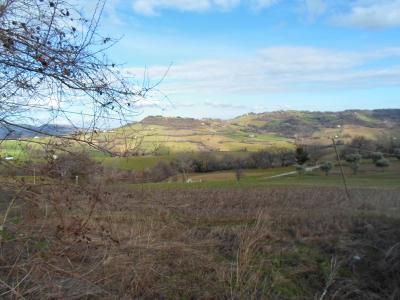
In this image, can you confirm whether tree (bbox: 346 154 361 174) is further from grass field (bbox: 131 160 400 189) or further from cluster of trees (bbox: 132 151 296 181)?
cluster of trees (bbox: 132 151 296 181)

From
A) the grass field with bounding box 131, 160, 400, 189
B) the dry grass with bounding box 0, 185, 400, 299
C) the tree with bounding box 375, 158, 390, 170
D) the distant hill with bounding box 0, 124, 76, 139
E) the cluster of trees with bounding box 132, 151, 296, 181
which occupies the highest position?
the distant hill with bounding box 0, 124, 76, 139

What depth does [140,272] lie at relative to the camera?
619cm

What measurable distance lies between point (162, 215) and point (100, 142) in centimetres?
613

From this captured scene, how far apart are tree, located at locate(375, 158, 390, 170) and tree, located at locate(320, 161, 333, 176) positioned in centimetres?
417

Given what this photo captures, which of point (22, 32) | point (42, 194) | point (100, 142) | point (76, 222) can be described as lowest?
point (76, 222)

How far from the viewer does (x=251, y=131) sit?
93438 mm

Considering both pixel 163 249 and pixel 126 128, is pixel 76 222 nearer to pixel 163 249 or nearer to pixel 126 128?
pixel 126 128

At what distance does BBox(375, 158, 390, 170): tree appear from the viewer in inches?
1411

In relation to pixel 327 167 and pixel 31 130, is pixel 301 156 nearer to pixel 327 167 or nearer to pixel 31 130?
pixel 327 167

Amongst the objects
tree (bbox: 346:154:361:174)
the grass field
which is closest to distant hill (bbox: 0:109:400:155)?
the grass field

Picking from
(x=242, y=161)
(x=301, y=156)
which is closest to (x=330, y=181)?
(x=301, y=156)

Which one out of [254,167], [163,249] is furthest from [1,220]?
[254,167]

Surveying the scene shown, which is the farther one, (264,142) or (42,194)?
(264,142)

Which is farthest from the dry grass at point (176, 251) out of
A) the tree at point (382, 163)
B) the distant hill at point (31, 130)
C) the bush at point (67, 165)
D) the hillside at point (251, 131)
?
the tree at point (382, 163)
